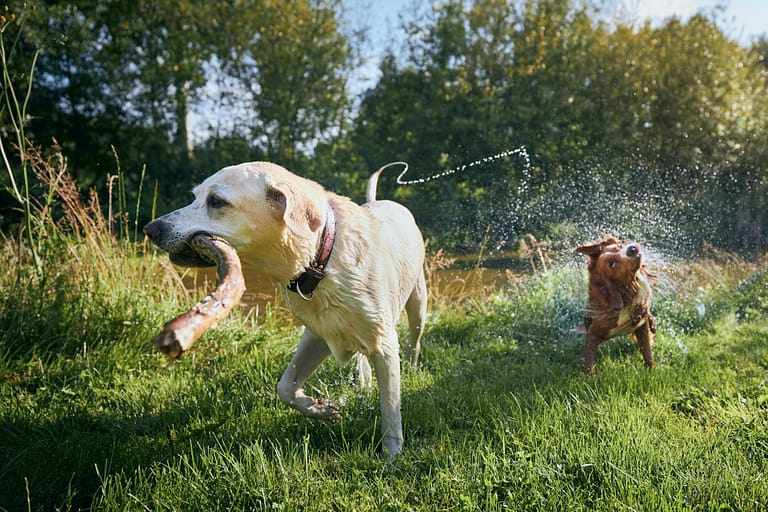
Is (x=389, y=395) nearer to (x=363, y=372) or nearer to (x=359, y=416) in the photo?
(x=359, y=416)

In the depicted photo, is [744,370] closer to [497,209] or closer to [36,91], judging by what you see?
[497,209]

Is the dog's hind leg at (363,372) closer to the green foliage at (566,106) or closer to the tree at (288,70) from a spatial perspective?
the green foliage at (566,106)

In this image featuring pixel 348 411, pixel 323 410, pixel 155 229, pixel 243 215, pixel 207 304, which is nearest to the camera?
pixel 207 304

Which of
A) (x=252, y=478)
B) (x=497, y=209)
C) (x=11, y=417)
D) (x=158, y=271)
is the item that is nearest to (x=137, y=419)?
(x=11, y=417)

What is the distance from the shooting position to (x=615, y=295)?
3.52m

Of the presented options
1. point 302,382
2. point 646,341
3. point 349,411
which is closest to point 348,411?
point 349,411

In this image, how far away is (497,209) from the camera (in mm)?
11148

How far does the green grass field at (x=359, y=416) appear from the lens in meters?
2.20

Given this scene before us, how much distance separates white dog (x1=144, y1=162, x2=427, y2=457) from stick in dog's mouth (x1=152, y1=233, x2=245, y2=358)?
0.31ft

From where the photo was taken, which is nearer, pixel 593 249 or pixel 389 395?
pixel 389 395

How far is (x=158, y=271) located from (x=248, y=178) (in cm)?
309

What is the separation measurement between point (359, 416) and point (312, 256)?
0.99m

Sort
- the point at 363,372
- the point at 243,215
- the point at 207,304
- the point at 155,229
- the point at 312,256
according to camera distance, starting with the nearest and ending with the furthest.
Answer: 1. the point at 207,304
2. the point at 155,229
3. the point at 243,215
4. the point at 312,256
5. the point at 363,372

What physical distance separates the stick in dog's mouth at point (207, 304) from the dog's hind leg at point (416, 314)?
1.75m
